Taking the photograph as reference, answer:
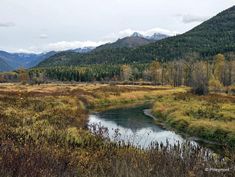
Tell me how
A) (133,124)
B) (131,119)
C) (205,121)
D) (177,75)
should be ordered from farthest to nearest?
(177,75), (131,119), (133,124), (205,121)

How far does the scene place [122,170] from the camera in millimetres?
7719

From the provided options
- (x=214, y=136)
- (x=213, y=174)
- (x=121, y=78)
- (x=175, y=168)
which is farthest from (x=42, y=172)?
(x=121, y=78)

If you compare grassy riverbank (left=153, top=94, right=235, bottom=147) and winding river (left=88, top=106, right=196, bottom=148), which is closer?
grassy riverbank (left=153, top=94, right=235, bottom=147)

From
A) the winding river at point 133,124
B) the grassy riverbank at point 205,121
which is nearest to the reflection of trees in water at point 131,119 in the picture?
the winding river at point 133,124

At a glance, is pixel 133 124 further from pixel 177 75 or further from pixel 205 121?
pixel 177 75

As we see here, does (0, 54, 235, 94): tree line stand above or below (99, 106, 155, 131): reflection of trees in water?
above

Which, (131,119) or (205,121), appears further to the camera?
(131,119)

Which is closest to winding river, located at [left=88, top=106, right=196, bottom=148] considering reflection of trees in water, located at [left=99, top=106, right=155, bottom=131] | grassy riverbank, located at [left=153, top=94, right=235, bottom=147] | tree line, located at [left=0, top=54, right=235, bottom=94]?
reflection of trees in water, located at [left=99, top=106, right=155, bottom=131]

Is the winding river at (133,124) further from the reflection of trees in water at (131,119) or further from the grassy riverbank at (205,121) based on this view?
the grassy riverbank at (205,121)

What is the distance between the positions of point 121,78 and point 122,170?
17041 centimetres

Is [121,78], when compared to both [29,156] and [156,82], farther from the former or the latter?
[29,156]

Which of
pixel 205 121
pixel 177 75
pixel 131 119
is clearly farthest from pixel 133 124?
pixel 177 75

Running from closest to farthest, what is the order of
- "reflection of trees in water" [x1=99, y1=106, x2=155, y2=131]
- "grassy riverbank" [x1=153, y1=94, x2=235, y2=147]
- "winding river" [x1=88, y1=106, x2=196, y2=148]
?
"grassy riverbank" [x1=153, y1=94, x2=235, y2=147], "winding river" [x1=88, y1=106, x2=196, y2=148], "reflection of trees in water" [x1=99, y1=106, x2=155, y2=131]

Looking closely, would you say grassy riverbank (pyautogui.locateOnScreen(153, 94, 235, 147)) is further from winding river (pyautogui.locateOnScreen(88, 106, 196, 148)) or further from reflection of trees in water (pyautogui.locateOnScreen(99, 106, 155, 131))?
reflection of trees in water (pyautogui.locateOnScreen(99, 106, 155, 131))
